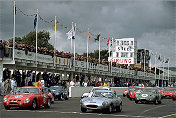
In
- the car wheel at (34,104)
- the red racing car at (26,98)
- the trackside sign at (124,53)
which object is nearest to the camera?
the red racing car at (26,98)

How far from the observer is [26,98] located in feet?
65.3

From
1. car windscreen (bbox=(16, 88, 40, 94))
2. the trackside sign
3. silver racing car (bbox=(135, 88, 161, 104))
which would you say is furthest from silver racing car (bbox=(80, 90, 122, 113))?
the trackside sign

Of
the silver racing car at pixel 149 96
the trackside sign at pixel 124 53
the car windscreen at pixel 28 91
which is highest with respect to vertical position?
the trackside sign at pixel 124 53

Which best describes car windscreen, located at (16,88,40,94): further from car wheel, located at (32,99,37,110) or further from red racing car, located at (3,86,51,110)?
car wheel, located at (32,99,37,110)

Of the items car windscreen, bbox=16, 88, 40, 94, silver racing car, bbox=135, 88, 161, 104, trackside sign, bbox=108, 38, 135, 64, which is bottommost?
silver racing car, bbox=135, 88, 161, 104

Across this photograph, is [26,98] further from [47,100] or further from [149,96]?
[149,96]

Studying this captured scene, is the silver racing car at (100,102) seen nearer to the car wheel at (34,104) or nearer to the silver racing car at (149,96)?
the car wheel at (34,104)

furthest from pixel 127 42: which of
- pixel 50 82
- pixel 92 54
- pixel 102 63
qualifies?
pixel 50 82

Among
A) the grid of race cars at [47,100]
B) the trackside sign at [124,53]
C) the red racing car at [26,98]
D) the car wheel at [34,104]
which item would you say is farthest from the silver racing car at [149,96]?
the trackside sign at [124,53]

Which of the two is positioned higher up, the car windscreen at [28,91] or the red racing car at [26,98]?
the car windscreen at [28,91]

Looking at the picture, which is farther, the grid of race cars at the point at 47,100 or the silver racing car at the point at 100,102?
the grid of race cars at the point at 47,100

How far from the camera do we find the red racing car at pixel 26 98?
65.1 ft

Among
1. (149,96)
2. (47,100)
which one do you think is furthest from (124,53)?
(47,100)

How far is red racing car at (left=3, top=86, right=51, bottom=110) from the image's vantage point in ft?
65.1
